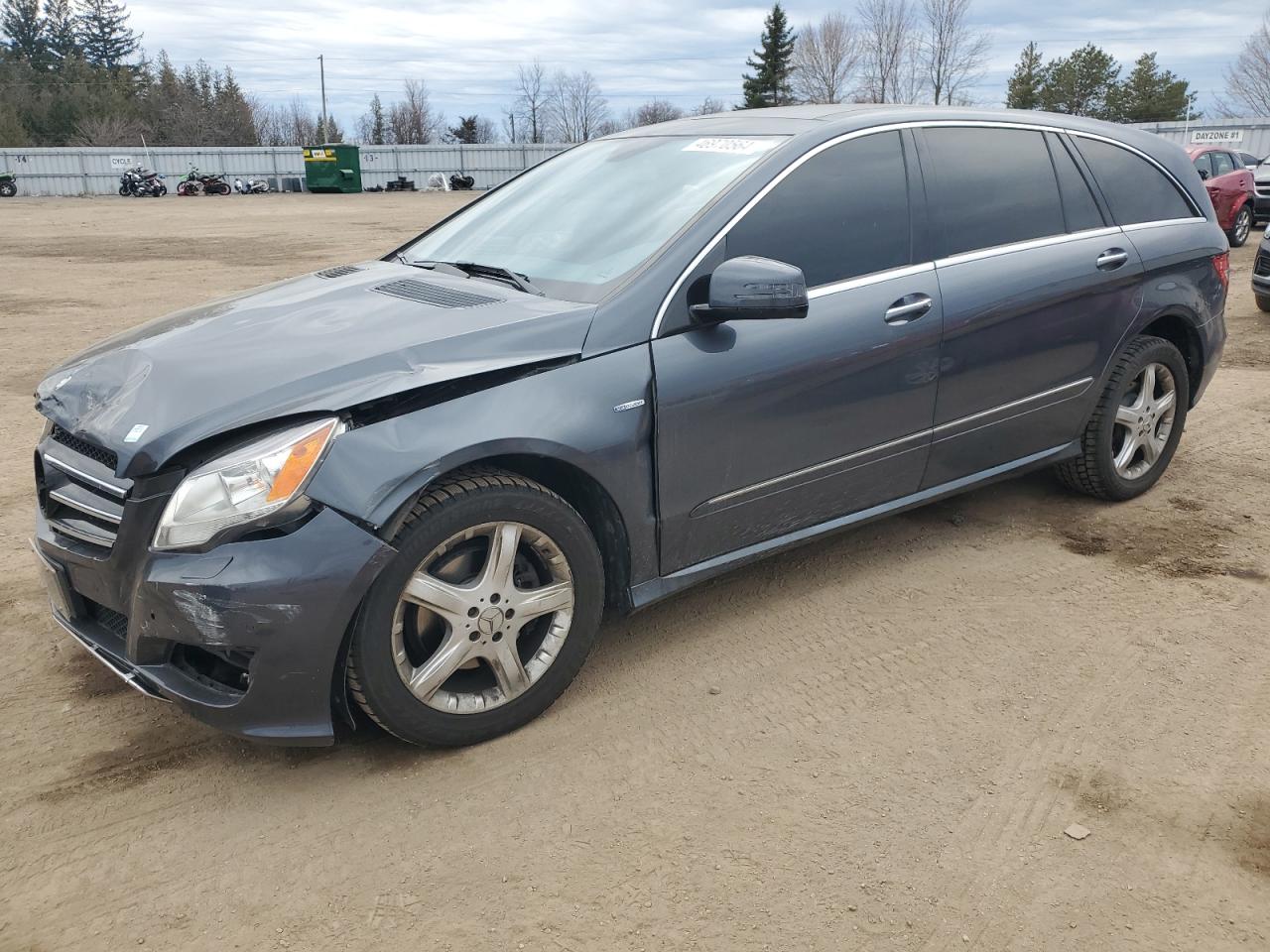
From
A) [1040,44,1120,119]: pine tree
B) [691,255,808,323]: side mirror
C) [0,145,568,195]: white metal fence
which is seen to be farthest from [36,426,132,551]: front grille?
[1040,44,1120,119]: pine tree

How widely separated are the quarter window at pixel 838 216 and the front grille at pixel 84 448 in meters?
1.93

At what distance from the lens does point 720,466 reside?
3.35 m

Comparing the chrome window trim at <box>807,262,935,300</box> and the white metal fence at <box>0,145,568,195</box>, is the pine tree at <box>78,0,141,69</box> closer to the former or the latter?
the white metal fence at <box>0,145,568,195</box>

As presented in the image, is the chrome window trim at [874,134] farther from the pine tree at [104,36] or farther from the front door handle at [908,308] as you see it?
the pine tree at [104,36]

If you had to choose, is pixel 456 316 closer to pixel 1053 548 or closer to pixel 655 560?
pixel 655 560

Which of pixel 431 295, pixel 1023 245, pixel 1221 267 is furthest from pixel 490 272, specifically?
pixel 1221 267

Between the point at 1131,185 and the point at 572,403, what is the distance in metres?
3.16

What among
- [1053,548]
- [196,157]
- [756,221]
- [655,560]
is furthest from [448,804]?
[196,157]

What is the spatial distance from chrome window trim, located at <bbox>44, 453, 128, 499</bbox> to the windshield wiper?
1.36 m

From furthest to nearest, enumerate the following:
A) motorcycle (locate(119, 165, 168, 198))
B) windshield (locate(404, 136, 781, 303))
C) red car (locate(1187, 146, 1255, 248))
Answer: motorcycle (locate(119, 165, 168, 198)) → red car (locate(1187, 146, 1255, 248)) → windshield (locate(404, 136, 781, 303))

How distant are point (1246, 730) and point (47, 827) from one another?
132 inches

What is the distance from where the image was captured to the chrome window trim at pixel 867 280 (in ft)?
11.7

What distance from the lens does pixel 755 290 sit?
3.13 m

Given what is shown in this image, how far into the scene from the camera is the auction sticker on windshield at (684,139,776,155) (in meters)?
3.65
